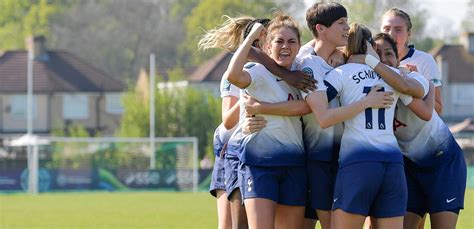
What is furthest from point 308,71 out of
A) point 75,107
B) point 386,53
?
point 75,107

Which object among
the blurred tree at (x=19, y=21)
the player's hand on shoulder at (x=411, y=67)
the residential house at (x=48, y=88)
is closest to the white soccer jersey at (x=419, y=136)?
the player's hand on shoulder at (x=411, y=67)

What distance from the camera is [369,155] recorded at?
8367mm

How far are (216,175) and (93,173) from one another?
31262mm

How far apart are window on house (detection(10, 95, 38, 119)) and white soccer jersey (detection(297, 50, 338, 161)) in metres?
60.7

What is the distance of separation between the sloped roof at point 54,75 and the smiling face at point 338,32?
60649 millimetres

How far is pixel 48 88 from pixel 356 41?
61159mm

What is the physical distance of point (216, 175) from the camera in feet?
32.7

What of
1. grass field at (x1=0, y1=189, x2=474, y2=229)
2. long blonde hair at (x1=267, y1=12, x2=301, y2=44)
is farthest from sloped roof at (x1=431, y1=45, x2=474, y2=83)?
long blonde hair at (x1=267, y1=12, x2=301, y2=44)

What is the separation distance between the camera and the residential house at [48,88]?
68688mm

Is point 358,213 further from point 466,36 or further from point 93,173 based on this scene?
point 466,36

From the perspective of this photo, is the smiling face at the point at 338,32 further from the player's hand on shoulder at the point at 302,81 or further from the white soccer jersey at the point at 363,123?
the player's hand on shoulder at the point at 302,81

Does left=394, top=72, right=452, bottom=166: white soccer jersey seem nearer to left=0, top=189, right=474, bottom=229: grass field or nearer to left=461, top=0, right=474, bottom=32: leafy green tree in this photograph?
left=0, top=189, right=474, bottom=229: grass field

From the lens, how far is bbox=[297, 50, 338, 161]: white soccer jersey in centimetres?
856

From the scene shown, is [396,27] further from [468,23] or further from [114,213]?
[468,23]
